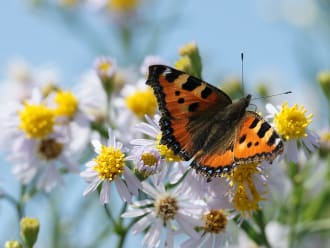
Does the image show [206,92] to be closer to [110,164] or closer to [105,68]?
[110,164]

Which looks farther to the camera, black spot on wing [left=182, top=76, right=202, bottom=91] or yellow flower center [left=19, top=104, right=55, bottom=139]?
yellow flower center [left=19, top=104, right=55, bottom=139]

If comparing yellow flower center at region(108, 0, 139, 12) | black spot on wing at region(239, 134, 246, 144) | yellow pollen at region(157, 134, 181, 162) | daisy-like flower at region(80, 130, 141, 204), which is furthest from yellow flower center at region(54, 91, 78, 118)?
yellow flower center at region(108, 0, 139, 12)

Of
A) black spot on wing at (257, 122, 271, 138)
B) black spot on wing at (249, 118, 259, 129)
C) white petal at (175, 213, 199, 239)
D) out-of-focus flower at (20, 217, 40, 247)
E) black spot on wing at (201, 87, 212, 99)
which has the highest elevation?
black spot on wing at (201, 87, 212, 99)

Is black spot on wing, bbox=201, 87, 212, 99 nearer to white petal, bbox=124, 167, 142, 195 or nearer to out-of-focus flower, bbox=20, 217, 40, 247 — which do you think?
white petal, bbox=124, 167, 142, 195

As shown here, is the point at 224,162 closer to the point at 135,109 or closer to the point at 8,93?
the point at 135,109

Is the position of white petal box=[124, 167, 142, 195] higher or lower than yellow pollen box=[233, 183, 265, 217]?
higher
